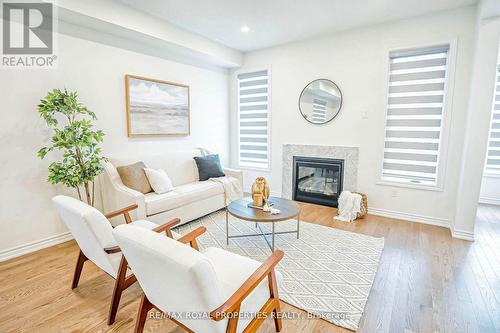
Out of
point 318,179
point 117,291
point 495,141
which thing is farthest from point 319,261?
point 495,141

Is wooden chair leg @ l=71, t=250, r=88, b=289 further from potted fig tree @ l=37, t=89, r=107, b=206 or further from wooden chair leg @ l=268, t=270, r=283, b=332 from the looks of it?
wooden chair leg @ l=268, t=270, r=283, b=332

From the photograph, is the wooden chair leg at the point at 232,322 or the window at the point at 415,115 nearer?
the wooden chair leg at the point at 232,322

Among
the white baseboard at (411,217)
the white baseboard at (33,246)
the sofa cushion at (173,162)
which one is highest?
the sofa cushion at (173,162)

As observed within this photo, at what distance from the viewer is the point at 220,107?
525 cm

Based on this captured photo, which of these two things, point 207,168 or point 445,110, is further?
point 207,168

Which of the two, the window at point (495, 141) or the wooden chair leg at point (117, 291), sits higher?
the window at point (495, 141)

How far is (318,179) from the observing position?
4543 mm

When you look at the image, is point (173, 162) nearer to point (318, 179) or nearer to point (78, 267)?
point (78, 267)

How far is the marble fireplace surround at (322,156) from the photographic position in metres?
4.14

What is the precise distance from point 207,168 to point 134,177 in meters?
1.20

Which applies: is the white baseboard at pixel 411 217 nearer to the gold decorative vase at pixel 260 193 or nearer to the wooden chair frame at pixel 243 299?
the gold decorative vase at pixel 260 193

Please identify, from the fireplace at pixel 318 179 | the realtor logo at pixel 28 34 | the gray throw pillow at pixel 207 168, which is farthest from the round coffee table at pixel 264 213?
the realtor logo at pixel 28 34

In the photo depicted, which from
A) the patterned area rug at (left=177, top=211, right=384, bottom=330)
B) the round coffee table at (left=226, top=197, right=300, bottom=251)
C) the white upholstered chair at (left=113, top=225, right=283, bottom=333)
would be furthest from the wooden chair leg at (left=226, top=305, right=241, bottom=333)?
the round coffee table at (left=226, top=197, right=300, bottom=251)

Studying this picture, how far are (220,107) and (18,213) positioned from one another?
3.56m
